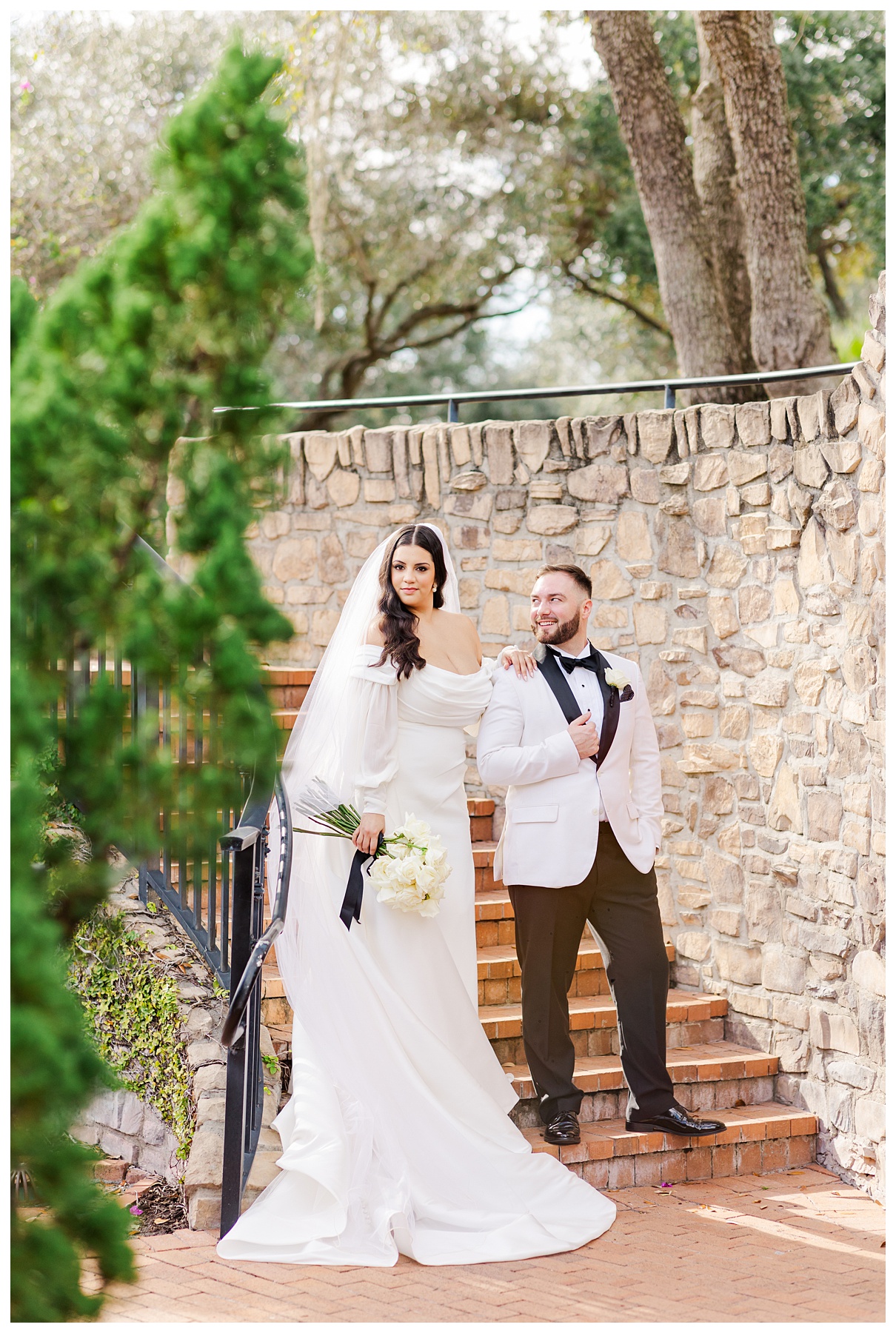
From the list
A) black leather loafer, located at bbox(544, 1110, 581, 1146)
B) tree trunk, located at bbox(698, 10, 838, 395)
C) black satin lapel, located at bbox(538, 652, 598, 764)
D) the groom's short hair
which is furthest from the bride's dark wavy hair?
tree trunk, located at bbox(698, 10, 838, 395)

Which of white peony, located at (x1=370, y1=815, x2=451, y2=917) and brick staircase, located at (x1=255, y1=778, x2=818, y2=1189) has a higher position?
white peony, located at (x1=370, y1=815, x2=451, y2=917)

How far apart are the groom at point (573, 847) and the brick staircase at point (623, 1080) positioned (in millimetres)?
119

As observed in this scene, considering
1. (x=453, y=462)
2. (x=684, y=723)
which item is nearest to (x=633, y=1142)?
(x=684, y=723)

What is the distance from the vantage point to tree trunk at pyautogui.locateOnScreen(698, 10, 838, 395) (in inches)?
270

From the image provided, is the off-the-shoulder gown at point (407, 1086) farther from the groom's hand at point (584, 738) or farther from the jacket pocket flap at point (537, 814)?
the groom's hand at point (584, 738)

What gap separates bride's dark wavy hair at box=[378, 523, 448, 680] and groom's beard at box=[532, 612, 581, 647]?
46 cm

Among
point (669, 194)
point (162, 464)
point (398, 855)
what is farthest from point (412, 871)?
point (669, 194)

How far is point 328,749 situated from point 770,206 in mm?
4567

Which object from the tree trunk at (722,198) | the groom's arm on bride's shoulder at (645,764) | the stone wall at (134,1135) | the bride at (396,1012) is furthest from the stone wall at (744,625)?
A: the tree trunk at (722,198)

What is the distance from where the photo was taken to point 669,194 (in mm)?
7438

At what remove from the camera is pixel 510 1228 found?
3.73 m

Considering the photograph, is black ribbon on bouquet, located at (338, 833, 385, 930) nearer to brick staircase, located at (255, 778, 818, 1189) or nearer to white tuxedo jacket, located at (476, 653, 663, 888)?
white tuxedo jacket, located at (476, 653, 663, 888)

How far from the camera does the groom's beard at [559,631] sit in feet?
15.1

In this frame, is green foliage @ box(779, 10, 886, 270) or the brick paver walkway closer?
the brick paver walkway
